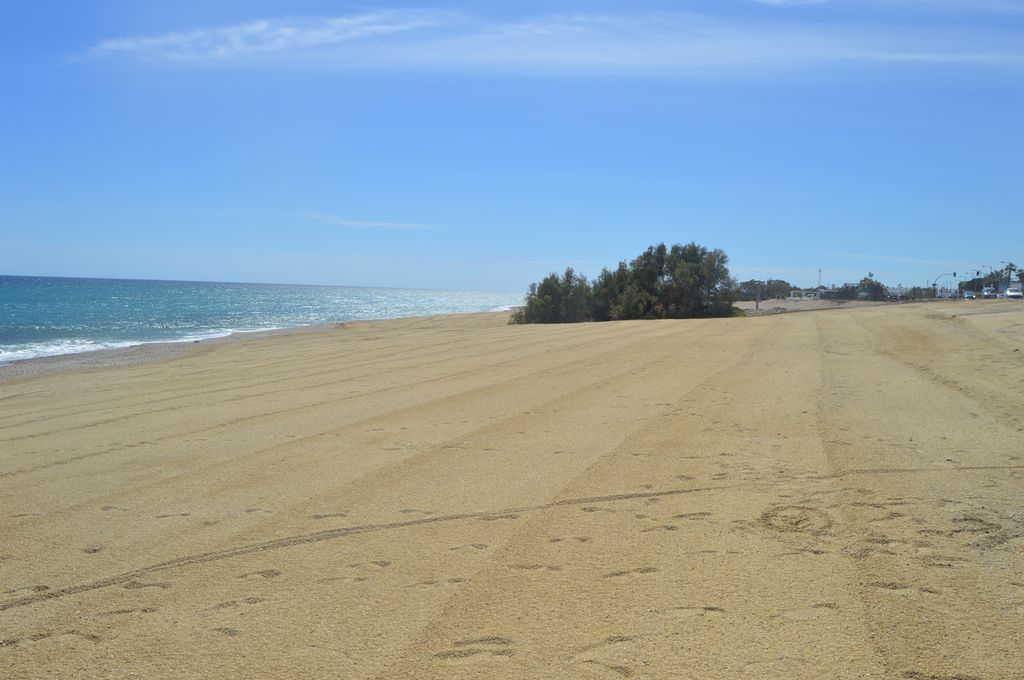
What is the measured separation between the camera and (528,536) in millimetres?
4848

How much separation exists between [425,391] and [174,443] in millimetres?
3975

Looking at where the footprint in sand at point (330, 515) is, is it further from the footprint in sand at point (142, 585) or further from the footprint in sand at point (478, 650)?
the footprint in sand at point (478, 650)

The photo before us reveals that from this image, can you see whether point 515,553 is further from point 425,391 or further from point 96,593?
point 425,391

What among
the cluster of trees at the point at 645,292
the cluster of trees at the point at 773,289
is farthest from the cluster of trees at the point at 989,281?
the cluster of trees at the point at 645,292

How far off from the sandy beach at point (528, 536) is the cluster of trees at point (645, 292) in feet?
108

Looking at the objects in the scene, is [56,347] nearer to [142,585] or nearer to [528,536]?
[142,585]

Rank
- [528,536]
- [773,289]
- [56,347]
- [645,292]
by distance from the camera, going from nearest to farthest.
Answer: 1. [528,536]
2. [56,347]
3. [645,292]
4. [773,289]

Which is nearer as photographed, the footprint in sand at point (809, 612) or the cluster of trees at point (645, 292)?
the footprint in sand at point (809, 612)

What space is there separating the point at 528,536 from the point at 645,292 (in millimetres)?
40462

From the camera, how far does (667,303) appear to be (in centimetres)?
4500

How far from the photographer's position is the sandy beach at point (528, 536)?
343 centimetres

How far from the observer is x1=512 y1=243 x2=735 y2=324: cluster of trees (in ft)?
143

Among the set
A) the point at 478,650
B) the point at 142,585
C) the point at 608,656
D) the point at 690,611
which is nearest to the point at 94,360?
the point at 142,585

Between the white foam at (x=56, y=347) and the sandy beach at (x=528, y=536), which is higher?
the sandy beach at (x=528, y=536)
